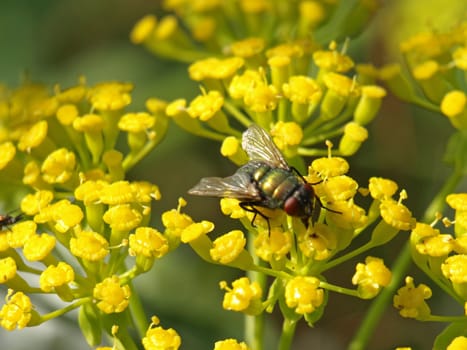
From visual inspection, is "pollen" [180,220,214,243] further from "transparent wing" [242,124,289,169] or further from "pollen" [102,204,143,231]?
"transparent wing" [242,124,289,169]

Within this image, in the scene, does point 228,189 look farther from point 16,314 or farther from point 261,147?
point 16,314

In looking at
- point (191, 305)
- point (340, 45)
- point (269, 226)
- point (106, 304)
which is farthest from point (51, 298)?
point (340, 45)

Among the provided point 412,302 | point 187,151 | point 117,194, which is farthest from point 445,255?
point 187,151

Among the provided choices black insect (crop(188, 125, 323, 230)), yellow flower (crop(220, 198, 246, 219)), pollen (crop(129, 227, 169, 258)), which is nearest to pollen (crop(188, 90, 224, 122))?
black insect (crop(188, 125, 323, 230))

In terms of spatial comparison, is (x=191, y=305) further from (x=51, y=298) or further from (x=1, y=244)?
(x=1, y=244)

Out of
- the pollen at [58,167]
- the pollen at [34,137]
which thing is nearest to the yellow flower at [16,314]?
the pollen at [58,167]

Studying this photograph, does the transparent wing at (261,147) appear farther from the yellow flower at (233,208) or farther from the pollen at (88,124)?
the pollen at (88,124)
